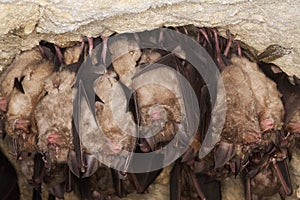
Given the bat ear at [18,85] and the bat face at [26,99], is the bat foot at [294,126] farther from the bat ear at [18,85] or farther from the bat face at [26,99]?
the bat ear at [18,85]

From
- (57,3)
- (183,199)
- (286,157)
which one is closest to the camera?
(57,3)

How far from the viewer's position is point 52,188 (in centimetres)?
454

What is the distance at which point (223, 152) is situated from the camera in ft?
12.7

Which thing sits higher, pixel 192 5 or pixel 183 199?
pixel 192 5

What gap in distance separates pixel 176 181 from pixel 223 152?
857 mm

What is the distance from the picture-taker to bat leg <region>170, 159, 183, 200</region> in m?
4.59

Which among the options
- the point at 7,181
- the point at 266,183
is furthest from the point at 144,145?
the point at 7,181

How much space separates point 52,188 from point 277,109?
5.36ft

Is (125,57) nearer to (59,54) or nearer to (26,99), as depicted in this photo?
(59,54)

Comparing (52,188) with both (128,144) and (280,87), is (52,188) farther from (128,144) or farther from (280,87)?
(280,87)

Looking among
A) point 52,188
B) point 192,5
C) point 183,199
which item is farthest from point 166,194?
point 192,5

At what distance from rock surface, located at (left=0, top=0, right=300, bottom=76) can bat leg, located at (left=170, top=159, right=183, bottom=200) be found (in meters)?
1.10

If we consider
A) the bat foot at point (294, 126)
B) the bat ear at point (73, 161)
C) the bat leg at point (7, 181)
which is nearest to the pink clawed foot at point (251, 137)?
the bat foot at point (294, 126)

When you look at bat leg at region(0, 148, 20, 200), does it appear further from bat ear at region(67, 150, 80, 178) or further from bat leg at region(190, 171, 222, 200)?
bat leg at region(190, 171, 222, 200)
